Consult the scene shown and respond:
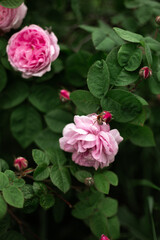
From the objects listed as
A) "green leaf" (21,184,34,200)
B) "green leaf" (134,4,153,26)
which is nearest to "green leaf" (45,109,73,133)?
"green leaf" (21,184,34,200)

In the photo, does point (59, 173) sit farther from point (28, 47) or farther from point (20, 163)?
point (28, 47)

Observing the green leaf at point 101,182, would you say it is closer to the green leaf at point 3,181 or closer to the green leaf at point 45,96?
the green leaf at point 3,181

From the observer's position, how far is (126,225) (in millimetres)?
1652

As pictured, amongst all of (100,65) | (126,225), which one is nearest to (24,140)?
(100,65)

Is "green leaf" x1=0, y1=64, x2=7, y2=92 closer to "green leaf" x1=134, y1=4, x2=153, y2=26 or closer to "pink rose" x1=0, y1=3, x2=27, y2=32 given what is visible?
"pink rose" x1=0, y1=3, x2=27, y2=32

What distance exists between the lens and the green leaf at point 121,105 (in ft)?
3.59

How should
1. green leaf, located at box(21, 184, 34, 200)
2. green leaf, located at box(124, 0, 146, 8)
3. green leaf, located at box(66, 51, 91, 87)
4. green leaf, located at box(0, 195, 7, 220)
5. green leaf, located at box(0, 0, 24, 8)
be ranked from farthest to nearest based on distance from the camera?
green leaf, located at box(124, 0, 146, 8) → green leaf, located at box(66, 51, 91, 87) → green leaf, located at box(0, 0, 24, 8) → green leaf, located at box(21, 184, 34, 200) → green leaf, located at box(0, 195, 7, 220)

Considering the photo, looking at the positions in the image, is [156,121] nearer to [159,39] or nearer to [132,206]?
[159,39]

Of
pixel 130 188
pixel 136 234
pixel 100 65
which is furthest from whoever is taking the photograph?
pixel 130 188

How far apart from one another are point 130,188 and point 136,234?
0.31 meters

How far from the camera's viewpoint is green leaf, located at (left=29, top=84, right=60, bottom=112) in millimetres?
1438

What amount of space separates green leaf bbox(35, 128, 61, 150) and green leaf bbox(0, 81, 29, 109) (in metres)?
0.22

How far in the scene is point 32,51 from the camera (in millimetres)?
1271

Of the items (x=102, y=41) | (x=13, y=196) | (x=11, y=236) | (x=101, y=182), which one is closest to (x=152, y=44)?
(x=102, y=41)
